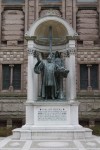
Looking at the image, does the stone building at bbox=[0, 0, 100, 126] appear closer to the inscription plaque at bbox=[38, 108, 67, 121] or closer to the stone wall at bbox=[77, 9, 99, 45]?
the stone wall at bbox=[77, 9, 99, 45]

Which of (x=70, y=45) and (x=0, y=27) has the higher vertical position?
(x=0, y=27)

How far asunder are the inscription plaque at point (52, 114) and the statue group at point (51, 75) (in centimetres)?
107

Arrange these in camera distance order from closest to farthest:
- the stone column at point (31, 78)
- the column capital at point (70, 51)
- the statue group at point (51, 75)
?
the stone column at point (31, 78)
the statue group at point (51, 75)
the column capital at point (70, 51)

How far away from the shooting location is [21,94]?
2766cm

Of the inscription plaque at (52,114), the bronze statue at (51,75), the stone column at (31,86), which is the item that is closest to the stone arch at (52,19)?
the stone column at (31,86)

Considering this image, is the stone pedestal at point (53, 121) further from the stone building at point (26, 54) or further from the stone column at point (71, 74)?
the stone building at point (26, 54)

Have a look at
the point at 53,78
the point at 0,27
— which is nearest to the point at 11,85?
the point at 0,27

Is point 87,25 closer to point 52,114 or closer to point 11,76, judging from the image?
point 11,76

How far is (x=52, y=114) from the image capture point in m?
16.7

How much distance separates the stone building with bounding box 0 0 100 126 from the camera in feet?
89.9

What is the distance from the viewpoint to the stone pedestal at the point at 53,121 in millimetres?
15883

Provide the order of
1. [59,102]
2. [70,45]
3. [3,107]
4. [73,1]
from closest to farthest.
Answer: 1. [59,102]
2. [70,45]
3. [3,107]
4. [73,1]

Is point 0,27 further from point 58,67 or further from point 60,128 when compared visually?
point 60,128

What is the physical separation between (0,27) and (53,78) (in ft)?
42.4
